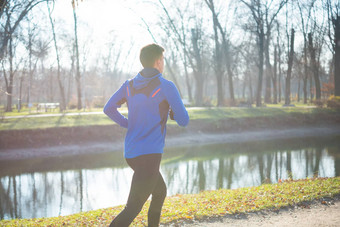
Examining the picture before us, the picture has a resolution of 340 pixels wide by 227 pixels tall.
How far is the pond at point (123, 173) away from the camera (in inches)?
396

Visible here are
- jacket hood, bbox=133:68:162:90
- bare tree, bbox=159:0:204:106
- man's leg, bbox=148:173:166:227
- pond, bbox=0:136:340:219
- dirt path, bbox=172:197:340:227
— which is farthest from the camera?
bare tree, bbox=159:0:204:106

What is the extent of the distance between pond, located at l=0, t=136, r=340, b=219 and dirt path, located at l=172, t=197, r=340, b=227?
5204mm

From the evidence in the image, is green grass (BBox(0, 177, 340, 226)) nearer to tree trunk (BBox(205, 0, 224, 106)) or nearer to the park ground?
the park ground

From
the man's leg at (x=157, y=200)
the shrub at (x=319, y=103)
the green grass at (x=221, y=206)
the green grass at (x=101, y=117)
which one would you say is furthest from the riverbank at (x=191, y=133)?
the man's leg at (x=157, y=200)

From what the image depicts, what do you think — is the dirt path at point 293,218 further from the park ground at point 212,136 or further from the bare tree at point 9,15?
the bare tree at point 9,15

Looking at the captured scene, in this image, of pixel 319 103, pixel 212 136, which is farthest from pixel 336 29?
pixel 212 136

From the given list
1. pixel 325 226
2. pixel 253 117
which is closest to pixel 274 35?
pixel 253 117

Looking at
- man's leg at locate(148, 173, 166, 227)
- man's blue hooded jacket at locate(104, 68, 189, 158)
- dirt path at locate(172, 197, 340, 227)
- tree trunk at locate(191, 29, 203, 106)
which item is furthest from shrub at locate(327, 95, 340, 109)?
man's blue hooded jacket at locate(104, 68, 189, 158)

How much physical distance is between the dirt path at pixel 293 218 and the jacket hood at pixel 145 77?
9.43 feet

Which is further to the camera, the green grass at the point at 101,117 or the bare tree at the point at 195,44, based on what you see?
the bare tree at the point at 195,44

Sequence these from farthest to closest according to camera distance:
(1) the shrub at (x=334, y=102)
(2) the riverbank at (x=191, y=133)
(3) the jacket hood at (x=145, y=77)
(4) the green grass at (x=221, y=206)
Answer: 1. (1) the shrub at (x=334, y=102)
2. (2) the riverbank at (x=191, y=133)
3. (4) the green grass at (x=221, y=206)
4. (3) the jacket hood at (x=145, y=77)

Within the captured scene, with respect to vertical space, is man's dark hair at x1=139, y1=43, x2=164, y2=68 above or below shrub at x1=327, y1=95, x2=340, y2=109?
above

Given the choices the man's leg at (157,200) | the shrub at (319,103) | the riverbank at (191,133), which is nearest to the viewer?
the man's leg at (157,200)

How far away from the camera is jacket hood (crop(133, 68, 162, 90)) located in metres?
2.97
